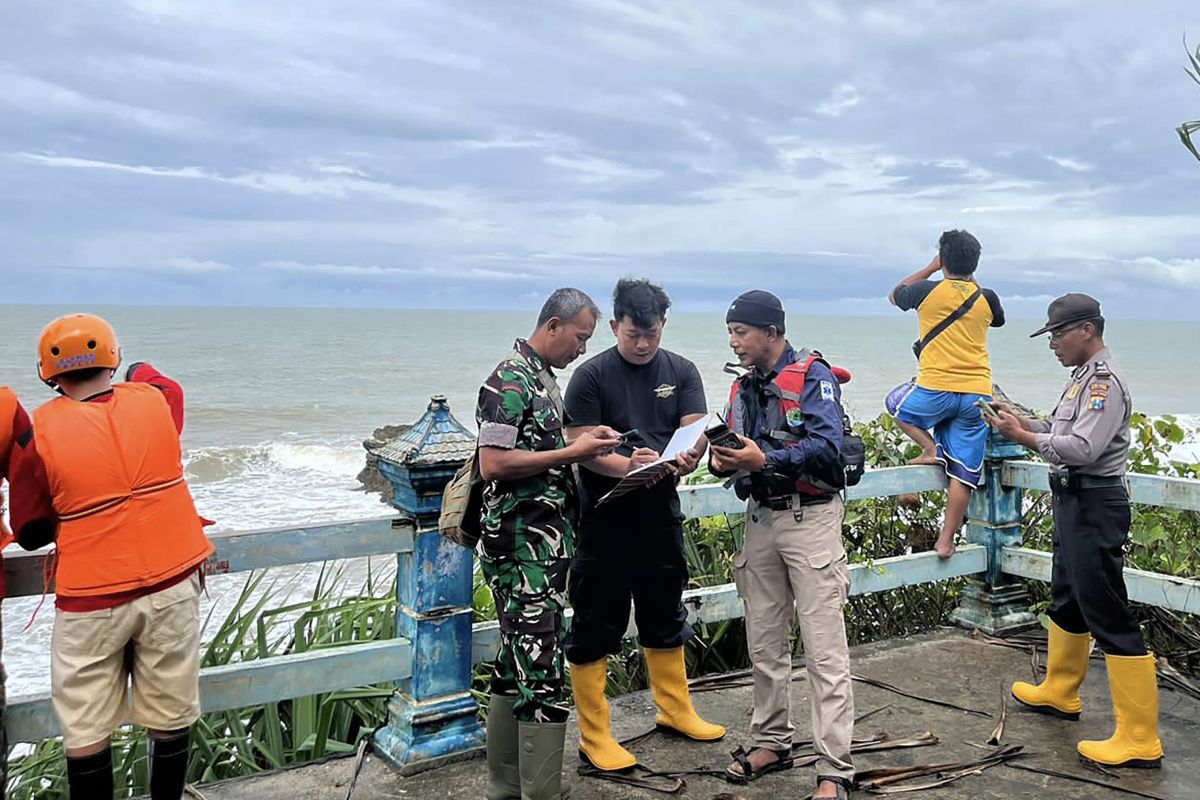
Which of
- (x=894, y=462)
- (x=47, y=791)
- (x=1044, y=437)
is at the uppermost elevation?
(x=1044, y=437)

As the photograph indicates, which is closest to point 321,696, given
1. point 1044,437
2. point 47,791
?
point 47,791

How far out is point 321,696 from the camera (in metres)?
4.51

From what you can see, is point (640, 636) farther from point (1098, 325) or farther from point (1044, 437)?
point (1098, 325)

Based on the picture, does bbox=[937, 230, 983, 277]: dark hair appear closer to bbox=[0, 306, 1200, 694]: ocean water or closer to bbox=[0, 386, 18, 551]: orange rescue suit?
bbox=[0, 306, 1200, 694]: ocean water

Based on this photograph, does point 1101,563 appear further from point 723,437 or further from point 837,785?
point 723,437

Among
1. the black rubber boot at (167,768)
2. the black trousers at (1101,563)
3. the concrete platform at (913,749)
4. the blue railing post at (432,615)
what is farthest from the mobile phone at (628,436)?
A: the black trousers at (1101,563)

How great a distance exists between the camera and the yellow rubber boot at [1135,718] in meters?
4.09

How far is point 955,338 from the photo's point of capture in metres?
6.08

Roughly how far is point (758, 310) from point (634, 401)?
63 cm

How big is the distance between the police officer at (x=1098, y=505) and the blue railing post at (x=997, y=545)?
1562 mm

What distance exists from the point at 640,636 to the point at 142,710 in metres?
2.01

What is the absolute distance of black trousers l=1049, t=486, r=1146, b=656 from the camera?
4148 mm

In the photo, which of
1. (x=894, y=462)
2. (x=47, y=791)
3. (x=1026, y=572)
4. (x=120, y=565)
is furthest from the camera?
(x=894, y=462)

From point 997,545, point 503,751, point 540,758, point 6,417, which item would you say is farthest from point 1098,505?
point 6,417
